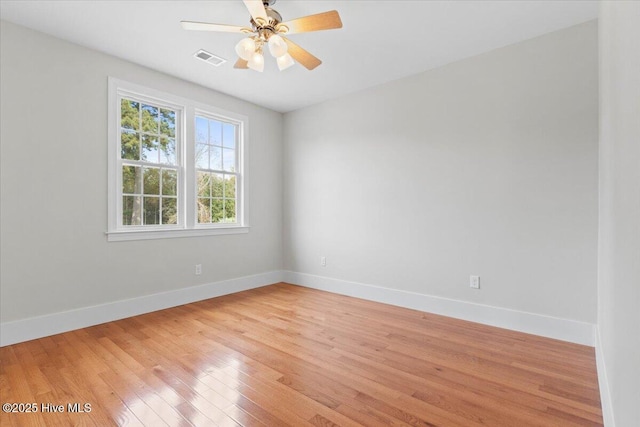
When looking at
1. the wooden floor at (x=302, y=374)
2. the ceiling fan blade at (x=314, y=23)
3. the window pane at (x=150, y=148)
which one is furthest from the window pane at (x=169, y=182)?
the ceiling fan blade at (x=314, y=23)

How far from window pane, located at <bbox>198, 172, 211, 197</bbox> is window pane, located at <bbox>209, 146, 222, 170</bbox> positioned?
0.53ft

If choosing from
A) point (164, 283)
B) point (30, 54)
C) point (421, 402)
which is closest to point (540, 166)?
point (421, 402)

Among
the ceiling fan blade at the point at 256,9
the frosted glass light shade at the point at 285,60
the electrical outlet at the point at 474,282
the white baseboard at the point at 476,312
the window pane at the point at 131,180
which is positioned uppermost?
the ceiling fan blade at the point at 256,9

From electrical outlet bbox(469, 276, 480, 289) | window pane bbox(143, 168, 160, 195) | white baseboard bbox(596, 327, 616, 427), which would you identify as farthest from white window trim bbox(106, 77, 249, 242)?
white baseboard bbox(596, 327, 616, 427)

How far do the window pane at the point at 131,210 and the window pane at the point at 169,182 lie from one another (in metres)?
0.31

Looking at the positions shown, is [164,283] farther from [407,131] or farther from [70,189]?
[407,131]

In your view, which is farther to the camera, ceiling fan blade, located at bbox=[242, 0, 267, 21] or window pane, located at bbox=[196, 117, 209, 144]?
window pane, located at bbox=[196, 117, 209, 144]

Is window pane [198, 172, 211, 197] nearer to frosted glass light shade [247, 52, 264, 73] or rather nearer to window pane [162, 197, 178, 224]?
window pane [162, 197, 178, 224]

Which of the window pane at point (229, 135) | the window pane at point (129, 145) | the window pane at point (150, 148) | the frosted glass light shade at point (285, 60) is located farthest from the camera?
the window pane at point (229, 135)

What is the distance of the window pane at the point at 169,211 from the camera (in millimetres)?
3668

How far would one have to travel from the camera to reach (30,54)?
2693mm

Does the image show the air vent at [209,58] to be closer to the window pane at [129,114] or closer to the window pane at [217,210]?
the window pane at [129,114]

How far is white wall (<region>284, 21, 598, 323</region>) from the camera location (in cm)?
262

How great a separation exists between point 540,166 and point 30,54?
4.58 metres
